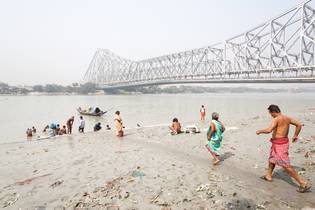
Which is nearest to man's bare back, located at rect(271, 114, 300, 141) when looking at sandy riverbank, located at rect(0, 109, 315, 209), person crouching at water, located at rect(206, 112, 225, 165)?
sandy riverbank, located at rect(0, 109, 315, 209)

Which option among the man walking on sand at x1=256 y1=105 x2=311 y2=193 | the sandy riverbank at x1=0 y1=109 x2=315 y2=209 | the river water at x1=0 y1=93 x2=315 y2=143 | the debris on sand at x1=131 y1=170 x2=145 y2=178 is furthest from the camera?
the river water at x1=0 y1=93 x2=315 y2=143

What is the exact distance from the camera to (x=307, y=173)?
466cm

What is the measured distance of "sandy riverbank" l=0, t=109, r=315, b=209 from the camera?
12.2 ft

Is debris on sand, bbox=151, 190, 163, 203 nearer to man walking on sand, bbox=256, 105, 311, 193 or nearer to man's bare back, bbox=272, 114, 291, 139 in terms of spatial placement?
man walking on sand, bbox=256, 105, 311, 193

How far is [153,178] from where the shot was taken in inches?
185

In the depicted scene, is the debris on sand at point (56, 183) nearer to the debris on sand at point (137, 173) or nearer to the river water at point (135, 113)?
the debris on sand at point (137, 173)

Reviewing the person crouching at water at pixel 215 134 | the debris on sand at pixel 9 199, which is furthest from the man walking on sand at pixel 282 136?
the debris on sand at pixel 9 199

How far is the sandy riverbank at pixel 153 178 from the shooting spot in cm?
373

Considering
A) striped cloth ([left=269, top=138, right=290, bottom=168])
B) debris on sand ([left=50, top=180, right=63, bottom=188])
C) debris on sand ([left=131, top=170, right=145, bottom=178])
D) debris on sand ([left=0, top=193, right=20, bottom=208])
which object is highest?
striped cloth ([left=269, top=138, right=290, bottom=168])

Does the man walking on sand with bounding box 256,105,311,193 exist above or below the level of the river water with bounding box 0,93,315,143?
above

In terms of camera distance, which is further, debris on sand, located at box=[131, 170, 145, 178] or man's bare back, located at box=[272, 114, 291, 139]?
debris on sand, located at box=[131, 170, 145, 178]

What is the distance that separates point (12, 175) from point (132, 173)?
9.82ft

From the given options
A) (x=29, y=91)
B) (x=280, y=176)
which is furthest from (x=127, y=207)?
(x=29, y=91)

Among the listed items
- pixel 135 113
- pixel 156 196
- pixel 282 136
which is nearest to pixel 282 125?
pixel 282 136
